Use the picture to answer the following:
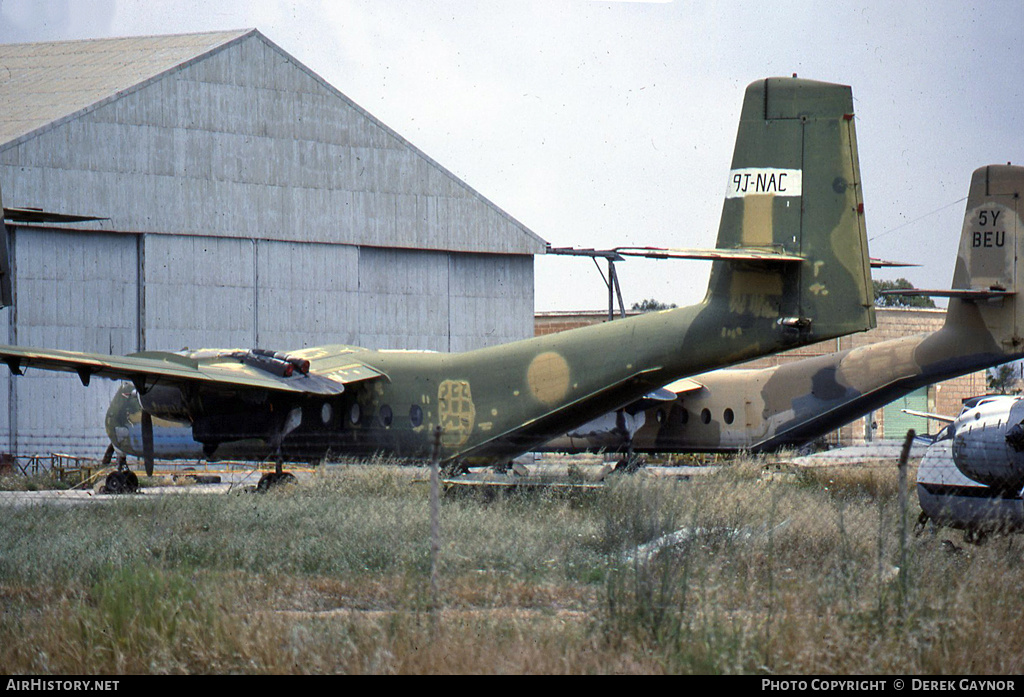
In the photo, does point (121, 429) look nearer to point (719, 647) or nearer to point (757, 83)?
point (757, 83)

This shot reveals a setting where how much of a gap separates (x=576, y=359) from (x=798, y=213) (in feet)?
14.1

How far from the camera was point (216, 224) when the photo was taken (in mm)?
35531

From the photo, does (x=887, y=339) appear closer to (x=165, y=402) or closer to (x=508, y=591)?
(x=165, y=402)

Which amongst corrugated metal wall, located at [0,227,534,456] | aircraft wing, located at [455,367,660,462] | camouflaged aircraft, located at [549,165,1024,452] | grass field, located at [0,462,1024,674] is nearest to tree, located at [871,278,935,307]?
corrugated metal wall, located at [0,227,534,456]

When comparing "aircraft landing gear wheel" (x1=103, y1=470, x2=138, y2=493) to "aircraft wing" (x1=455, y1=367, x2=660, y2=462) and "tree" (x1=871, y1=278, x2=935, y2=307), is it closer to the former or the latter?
"aircraft wing" (x1=455, y1=367, x2=660, y2=462)

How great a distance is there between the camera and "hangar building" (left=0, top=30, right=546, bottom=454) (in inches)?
1312

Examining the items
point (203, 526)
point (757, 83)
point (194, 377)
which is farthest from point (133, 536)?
point (757, 83)

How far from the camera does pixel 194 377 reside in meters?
19.6

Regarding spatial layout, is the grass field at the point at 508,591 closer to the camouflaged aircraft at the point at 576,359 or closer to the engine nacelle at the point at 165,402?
the camouflaged aircraft at the point at 576,359

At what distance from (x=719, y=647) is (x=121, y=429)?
18.0m

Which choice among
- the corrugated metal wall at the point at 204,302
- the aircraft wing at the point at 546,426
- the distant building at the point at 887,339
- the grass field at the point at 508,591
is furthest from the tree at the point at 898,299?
the grass field at the point at 508,591

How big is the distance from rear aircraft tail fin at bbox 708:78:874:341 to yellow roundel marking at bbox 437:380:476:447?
5.14 m

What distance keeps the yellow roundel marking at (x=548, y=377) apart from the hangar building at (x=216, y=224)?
1731 centimetres

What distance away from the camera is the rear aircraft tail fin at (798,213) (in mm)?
15969
